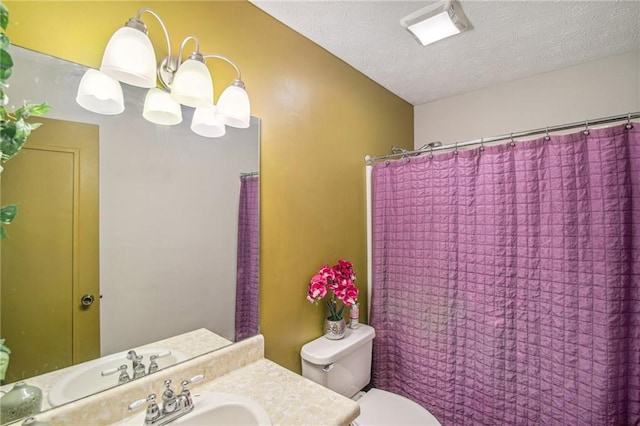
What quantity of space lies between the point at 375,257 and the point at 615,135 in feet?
4.27

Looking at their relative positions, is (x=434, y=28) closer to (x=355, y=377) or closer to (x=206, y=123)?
(x=206, y=123)

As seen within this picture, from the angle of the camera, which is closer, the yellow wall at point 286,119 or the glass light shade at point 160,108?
the yellow wall at point 286,119

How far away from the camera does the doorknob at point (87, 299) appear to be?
93 cm

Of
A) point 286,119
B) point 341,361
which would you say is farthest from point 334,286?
point 286,119

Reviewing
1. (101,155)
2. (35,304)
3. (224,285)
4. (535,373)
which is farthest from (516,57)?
(35,304)

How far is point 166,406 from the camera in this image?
921mm

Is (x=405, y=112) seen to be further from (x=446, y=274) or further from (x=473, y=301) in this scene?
(x=473, y=301)

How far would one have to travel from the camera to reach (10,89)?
0.81 meters

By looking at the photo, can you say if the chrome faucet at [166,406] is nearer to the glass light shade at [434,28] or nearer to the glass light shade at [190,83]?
the glass light shade at [190,83]

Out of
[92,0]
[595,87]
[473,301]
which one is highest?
[595,87]

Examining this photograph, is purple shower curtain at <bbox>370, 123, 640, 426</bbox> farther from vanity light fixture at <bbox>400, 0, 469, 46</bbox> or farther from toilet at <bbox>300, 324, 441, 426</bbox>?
vanity light fixture at <bbox>400, 0, 469, 46</bbox>

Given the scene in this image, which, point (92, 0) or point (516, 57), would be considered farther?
point (516, 57)

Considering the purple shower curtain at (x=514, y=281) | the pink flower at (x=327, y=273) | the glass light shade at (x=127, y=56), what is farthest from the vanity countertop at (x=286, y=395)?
the glass light shade at (x=127, y=56)

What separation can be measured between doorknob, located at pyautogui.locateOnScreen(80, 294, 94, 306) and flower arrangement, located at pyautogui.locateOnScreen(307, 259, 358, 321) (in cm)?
91
